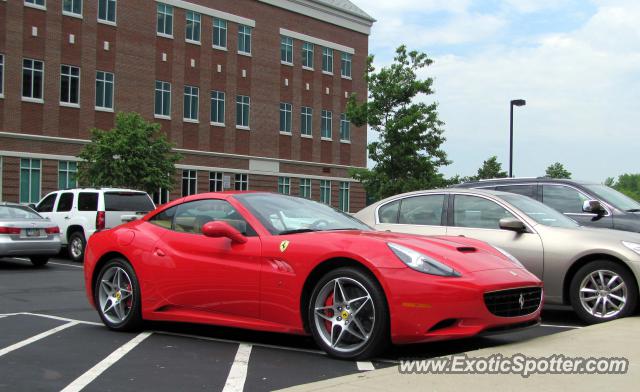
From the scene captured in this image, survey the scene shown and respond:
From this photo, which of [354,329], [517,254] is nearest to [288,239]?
[354,329]

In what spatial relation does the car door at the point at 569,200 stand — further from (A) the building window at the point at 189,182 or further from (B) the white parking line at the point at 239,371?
(A) the building window at the point at 189,182

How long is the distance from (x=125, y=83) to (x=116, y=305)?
102ft

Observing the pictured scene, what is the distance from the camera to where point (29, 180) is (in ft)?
108

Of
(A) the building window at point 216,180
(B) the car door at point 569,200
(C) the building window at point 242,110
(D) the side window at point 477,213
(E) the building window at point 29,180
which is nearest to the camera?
(D) the side window at point 477,213

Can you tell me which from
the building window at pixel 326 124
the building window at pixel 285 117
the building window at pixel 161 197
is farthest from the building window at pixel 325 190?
the building window at pixel 161 197

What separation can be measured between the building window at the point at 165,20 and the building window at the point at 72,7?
471 centimetres

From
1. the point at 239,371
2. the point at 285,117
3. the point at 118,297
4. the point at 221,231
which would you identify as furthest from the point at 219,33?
the point at 239,371

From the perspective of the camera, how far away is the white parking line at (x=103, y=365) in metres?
5.04

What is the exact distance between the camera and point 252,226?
6535 millimetres

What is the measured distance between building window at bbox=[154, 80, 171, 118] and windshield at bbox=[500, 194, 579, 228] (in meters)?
31.8

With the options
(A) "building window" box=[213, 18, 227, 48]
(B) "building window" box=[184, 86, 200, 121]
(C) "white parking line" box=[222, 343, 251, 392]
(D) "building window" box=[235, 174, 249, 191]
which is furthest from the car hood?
(A) "building window" box=[213, 18, 227, 48]

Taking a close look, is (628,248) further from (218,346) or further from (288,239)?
(218,346)

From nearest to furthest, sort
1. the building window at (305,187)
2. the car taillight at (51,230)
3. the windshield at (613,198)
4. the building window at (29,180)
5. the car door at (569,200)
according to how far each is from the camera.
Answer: the car door at (569,200) → the windshield at (613,198) → the car taillight at (51,230) → the building window at (29,180) → the building window at (305,187)

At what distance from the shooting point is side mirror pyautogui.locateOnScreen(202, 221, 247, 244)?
636 centimetres
